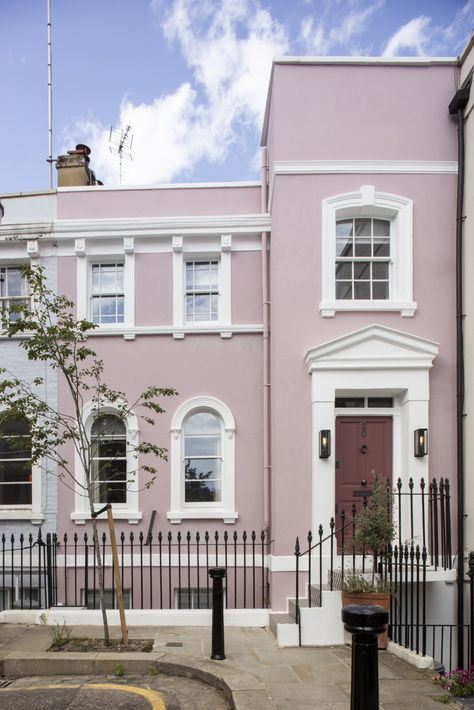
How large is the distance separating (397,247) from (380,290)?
73cm

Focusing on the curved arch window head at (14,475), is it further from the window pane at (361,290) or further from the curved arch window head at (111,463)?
the window pane at (361,290)

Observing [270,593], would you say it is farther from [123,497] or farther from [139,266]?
[139,266]

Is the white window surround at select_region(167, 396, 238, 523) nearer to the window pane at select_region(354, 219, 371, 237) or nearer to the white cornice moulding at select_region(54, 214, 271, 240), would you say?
the white cornice moulding at select_region(54, 214, 271, 240)

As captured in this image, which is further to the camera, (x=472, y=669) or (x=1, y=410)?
(x=1, y=410)

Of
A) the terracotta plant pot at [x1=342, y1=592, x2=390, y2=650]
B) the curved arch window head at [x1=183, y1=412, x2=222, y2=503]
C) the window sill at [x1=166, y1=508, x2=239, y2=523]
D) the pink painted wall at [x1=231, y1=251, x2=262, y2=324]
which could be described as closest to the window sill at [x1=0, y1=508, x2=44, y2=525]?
the window sill at [x1=166, y1=508, x2=239, y2=523]

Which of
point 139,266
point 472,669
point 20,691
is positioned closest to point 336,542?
point 472,669

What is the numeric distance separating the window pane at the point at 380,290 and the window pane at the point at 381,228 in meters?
0.80

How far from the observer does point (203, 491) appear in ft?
37.9

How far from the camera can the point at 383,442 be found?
10.6m

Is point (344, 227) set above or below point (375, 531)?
above

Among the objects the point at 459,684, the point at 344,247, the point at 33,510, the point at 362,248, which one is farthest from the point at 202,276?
the point at 459,684

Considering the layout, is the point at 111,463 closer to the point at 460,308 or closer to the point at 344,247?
the point at 344,247

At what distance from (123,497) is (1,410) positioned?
2.69 meters

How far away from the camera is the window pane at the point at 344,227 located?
10945mm
